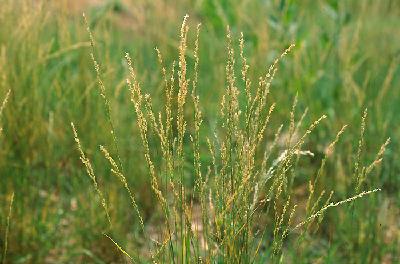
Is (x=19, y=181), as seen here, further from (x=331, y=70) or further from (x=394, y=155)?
(x=331, y=70)

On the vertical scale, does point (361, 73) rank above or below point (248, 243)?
above

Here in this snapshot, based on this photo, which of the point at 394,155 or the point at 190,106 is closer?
the point at 394,155

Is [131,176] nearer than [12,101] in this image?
No

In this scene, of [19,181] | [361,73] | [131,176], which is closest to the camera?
[19,181]

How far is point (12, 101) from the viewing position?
250 cm

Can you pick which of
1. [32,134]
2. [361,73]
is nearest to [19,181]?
[32,134]

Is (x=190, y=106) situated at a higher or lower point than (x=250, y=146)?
higher

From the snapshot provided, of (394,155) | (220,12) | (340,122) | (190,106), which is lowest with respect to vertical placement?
(394,155)

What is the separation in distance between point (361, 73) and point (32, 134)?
2103 mm

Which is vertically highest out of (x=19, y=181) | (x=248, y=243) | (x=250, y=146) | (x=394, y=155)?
(x=394, y=155)

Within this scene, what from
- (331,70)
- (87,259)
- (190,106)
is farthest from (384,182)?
(87,259)

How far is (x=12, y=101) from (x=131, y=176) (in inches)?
21.9

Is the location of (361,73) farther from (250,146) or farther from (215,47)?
(250,146)

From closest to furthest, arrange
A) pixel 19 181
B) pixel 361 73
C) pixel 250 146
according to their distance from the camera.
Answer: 1. pixel 250 146
2. pixel 19 181
3. pixel 361 73
